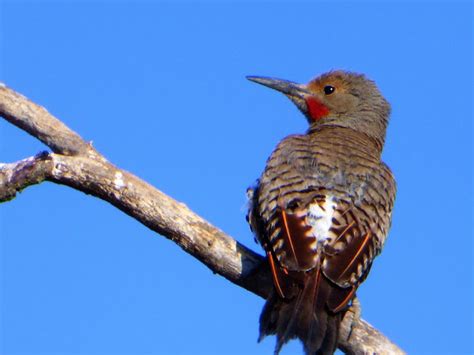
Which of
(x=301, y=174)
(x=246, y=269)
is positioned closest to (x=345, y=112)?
(x=301, y=174)

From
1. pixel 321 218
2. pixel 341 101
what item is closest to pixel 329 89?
pixel 341 101

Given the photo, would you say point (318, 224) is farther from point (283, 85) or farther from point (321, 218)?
point (283, 85)

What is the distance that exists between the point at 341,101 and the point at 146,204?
358 centimetres

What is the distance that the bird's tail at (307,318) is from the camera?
662 cm

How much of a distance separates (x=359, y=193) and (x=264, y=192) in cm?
74

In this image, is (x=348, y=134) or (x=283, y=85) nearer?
(x=348, y=134)

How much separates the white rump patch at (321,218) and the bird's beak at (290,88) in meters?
2.97

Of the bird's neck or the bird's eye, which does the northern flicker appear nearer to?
the bird's neck

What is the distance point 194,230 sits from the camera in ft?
23.0

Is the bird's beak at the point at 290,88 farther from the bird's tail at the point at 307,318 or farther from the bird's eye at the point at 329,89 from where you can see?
the bird's tail at the point at 307,318

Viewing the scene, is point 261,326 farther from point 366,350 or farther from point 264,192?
point 264,192

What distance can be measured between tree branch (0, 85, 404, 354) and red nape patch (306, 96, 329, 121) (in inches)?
120

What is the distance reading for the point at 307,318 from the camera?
21.8 ft

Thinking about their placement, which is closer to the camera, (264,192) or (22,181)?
(22,181)
